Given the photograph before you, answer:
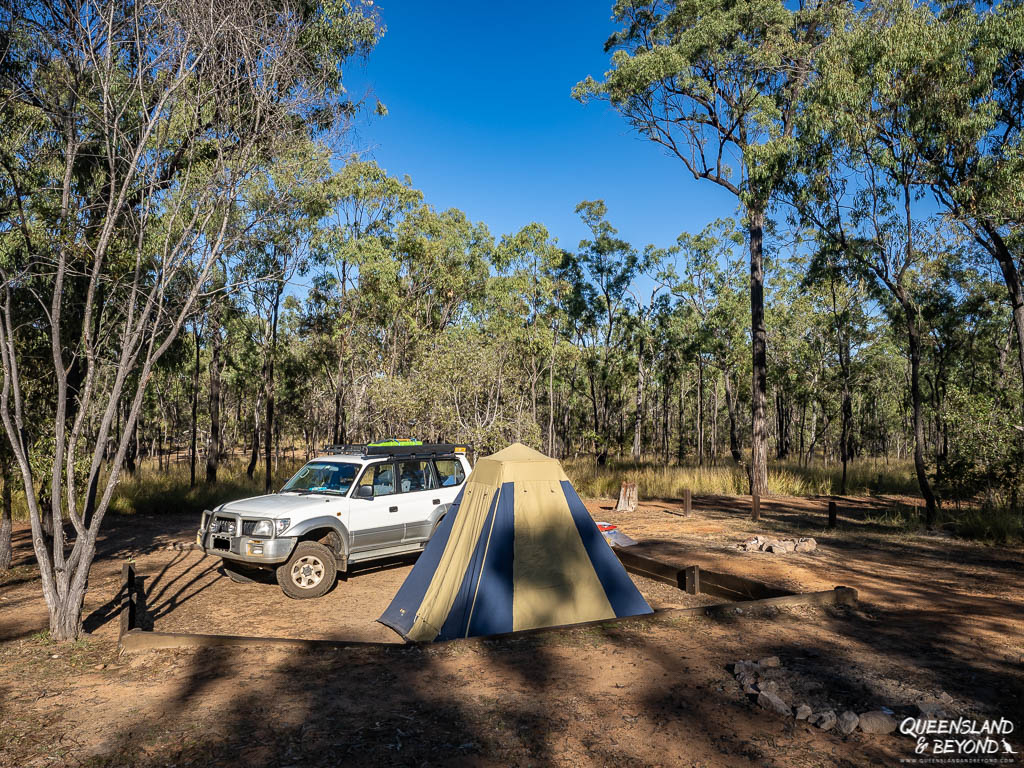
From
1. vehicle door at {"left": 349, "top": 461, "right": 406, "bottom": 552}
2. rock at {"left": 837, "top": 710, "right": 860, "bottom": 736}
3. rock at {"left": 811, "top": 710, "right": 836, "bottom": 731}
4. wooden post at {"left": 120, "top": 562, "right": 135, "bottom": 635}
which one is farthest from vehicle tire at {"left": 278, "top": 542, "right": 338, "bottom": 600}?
rock at {"left": 837, "top": 710, "right": 860, "bottom": 736}

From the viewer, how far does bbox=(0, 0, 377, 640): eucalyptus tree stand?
6.57m

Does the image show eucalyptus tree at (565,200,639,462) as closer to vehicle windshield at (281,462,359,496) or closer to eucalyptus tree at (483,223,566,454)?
Answer: eucalyptus tree at (483,223,566,454)

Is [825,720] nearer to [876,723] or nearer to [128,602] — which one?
[876,723]

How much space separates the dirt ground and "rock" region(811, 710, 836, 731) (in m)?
0.05

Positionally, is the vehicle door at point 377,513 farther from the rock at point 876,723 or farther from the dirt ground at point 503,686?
the rock at point 876,723

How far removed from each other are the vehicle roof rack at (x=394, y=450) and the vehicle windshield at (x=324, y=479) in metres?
0.27

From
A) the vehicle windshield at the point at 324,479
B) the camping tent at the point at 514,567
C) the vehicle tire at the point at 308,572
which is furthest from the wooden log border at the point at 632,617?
the vehicle windshield at the point at 324,479

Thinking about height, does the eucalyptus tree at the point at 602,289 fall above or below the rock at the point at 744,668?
above

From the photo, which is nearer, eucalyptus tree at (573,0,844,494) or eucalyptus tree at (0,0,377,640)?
eucalyptus tree at (0,0,377,640)

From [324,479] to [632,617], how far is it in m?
5.08

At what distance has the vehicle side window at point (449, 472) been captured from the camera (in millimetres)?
10414

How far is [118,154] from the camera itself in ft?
23.7

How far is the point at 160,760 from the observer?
393cm

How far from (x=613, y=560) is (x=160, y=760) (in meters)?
4.72
